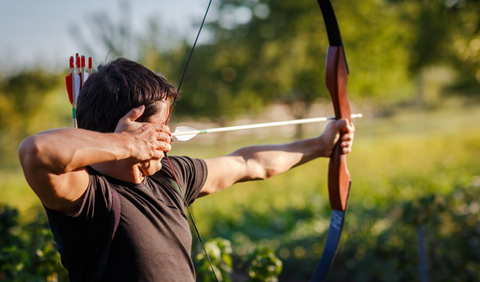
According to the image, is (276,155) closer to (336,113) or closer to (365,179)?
(336,113)

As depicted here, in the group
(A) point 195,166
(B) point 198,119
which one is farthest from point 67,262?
(B) point 198,119

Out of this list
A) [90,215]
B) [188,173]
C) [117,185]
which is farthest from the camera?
[188,173]

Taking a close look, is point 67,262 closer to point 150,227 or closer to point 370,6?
point 150,227

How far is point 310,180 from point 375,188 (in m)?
1.86

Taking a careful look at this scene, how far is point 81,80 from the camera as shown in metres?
1.58

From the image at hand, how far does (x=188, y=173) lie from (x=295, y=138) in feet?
32.6

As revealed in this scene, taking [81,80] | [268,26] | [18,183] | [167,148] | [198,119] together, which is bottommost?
[18,183]

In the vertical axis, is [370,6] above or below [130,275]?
above

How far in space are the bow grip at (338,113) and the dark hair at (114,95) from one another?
1139 millimetres

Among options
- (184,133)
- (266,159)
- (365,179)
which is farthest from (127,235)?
(365,179)

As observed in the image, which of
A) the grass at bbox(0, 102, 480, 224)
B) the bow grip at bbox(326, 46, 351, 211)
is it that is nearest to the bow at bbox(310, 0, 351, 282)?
the bow grip at bbox(326, 46, 351, 211)

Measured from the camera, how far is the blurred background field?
11.4 feet

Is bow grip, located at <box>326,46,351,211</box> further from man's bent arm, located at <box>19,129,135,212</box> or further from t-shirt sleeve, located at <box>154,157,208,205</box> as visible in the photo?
man's bent arm, located at <box>19,129,135,212</box>

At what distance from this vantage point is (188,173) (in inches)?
65.4
